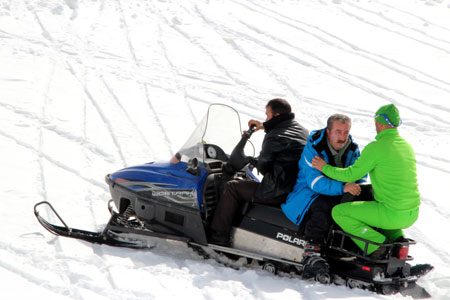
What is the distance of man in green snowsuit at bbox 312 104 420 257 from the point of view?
412 centimetres

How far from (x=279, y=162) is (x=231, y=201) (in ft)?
Answer: 1.71

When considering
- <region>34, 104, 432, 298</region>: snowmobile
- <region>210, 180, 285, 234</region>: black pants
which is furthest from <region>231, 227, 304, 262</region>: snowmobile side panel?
<region>210, 180, 285, 234</region>: black pants

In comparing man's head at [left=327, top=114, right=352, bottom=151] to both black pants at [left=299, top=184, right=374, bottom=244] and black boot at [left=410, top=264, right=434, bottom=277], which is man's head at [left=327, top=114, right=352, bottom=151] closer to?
black pants at [left=299, top=184, right=374, bottom=244]


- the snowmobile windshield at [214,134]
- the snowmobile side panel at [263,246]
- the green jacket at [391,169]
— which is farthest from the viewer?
the snowmobile windshield at [214,134]

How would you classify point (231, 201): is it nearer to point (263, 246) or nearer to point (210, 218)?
point (210, 218)

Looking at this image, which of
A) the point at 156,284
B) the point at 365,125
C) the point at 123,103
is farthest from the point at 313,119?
the point at 156,284

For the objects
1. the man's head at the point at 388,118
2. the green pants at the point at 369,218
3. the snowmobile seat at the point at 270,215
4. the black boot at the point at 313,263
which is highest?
the man's head at the point at 388,118

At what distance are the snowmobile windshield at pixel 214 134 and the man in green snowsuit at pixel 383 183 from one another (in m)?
1.08

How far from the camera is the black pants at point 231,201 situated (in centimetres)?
466

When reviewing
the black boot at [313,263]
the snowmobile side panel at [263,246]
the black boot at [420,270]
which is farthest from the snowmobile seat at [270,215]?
the black boot at [420,270]

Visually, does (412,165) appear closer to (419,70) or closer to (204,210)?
(204,210)

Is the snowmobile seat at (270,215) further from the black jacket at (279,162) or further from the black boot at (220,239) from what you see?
the black boot at (220,239)

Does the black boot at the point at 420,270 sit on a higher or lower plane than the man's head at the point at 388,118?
lower

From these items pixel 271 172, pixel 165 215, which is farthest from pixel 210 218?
pixel 271 172
